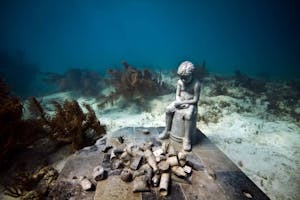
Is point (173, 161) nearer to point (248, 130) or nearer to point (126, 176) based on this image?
point (126, 176)

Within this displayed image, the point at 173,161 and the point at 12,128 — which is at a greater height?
the point at 12,128

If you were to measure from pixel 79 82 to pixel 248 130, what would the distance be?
14.6 m

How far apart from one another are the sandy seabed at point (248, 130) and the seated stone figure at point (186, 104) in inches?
81.1

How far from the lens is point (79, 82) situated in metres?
15.2

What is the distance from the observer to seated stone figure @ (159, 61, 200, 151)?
3.90 metres

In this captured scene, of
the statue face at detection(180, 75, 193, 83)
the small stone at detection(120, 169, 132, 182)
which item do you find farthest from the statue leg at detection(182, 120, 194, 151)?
the small stone at detection(120, 169, 132, 182)

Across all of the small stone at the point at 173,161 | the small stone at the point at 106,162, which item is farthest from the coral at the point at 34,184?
the small stone at the point at 173,161

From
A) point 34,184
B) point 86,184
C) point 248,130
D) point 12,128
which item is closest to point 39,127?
point 12,128

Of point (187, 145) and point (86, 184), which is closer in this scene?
point (86, 184)

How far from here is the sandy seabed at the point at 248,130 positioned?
13.7 feet

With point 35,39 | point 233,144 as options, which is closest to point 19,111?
point 233,144

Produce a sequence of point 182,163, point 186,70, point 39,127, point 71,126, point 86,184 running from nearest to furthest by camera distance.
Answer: point 86,184 < point 182,163 < point 186,70 < point 71,126 < point 39,127

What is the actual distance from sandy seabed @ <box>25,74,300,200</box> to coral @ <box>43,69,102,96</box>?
9.88 feet

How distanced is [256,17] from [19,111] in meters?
92.5
